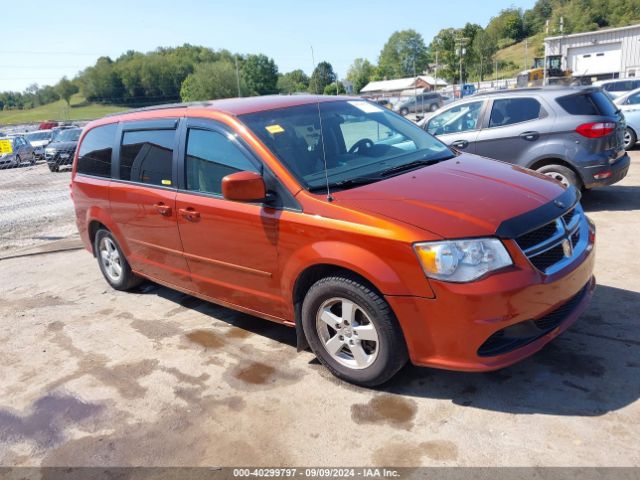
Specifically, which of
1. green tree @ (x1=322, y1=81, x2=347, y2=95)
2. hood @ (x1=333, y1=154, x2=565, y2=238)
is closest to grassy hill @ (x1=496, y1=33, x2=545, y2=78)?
green tree @ (x1=322, y1=81, x2=347, y2=95)

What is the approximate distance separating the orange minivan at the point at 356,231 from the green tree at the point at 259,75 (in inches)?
3048

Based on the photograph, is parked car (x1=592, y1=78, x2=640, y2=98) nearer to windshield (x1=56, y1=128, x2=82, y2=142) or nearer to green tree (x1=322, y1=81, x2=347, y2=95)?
green tree (x1=322, y1=81, x2=347, y2=95)

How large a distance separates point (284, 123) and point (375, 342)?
1.76m

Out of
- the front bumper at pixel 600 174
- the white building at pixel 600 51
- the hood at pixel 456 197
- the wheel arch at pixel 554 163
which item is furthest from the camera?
the white building at pixel 600 51

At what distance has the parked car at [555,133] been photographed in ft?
22.7

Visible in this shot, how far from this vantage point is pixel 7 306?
5.81 metres

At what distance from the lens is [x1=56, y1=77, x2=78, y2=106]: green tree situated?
104312 mm

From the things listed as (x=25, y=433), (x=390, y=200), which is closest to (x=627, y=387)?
(x=390, y=200)

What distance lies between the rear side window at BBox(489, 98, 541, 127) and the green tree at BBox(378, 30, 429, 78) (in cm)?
11802

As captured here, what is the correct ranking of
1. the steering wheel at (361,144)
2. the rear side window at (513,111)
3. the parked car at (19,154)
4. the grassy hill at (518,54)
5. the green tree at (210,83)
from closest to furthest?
1. the steering wheel at (361,144)
2. the rear side window at (513,111)
3. the parked car at (19,154)
4. the green tree at (210,83)
5. the grassy hill at (518,54)

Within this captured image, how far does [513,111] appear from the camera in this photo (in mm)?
7500

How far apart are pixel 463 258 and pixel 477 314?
308mm

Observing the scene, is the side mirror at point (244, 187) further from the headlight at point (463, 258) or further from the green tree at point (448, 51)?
the green tree at point (448, 51)

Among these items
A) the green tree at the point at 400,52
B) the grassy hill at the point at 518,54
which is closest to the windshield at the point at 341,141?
the grassy hill at the point at 518,54
